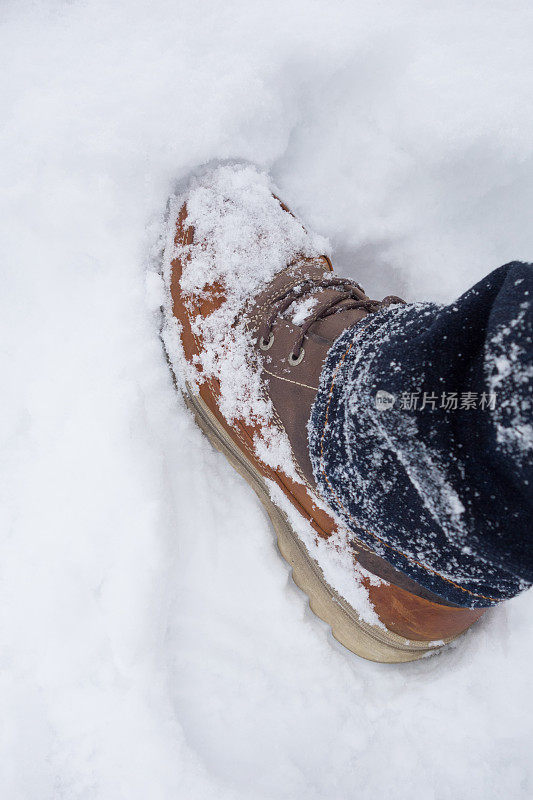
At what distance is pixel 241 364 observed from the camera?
3.30ft

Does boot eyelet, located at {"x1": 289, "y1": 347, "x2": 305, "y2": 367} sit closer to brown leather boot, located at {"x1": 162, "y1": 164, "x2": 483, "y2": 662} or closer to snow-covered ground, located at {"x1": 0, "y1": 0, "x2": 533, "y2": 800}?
brown leather boot, located at {"x1": 162, "y1": 164, "x2": 483, "y2": 662}

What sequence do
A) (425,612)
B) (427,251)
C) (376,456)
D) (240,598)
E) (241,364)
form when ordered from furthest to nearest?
(427,251) → (240,598) → (241,364) → (425,612) → (376,456)

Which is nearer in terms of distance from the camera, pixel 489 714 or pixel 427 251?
pixel 489 714

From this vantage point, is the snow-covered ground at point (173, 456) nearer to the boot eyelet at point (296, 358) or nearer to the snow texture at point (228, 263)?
the snow texture at point (228, 263)

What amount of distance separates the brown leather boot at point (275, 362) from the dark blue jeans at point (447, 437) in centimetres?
20

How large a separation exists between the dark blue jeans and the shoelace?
8.7 inches

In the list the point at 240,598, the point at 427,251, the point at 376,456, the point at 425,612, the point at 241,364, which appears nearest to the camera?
the point at 376,456

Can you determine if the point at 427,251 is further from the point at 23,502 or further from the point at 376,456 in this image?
the point at 23,502

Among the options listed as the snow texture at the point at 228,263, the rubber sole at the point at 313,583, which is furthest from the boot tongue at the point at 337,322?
the rubber sole at the point at 313,583

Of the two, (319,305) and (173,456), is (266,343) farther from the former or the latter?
(173,456)

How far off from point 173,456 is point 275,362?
32 centimetres

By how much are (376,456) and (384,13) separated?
103 centimetres

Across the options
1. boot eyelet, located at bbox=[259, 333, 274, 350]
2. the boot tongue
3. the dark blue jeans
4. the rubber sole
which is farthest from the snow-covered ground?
the dark blue jeans

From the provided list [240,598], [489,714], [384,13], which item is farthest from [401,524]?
[384,13]
